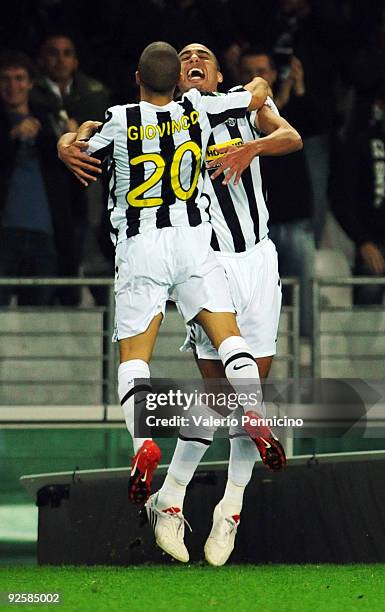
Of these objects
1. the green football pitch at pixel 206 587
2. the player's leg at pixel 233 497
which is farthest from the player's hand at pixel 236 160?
the green football pitch at pixel 206 587

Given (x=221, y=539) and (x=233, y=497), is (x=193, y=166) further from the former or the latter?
(x=221, y=539)

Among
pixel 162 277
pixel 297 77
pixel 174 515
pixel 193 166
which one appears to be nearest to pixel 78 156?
pixel 193 166

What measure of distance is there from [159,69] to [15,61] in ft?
Answer: 9.42

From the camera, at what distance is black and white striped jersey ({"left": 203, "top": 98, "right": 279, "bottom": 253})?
6.47 m

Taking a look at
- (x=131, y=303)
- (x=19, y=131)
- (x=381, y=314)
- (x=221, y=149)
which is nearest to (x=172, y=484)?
(x=131, y=303)

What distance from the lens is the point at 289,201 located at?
854 centimetres

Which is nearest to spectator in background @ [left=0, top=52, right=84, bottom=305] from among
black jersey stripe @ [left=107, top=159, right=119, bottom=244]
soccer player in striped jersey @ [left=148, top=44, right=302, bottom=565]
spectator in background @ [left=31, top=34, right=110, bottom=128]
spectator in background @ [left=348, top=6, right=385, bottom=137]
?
spectator in background @ [left=31, top=34, right=110, bottom=128]

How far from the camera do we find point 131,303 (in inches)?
236

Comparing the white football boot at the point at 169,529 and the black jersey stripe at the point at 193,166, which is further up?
Answer: the black jersey stripe at the point at 193,166

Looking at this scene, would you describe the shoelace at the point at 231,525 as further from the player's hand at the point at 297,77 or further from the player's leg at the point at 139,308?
the player's hand at the point at 297,77

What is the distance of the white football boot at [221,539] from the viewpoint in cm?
624

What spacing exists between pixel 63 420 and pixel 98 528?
5.27 feet

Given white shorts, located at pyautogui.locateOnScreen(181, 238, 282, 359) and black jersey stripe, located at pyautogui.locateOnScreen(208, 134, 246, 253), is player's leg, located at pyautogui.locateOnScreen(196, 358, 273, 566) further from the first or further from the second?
black jersey stripe, located at pyautogui.locateOnScreen(208, 134, 246, 253)

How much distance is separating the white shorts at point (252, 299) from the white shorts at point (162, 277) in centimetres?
38
